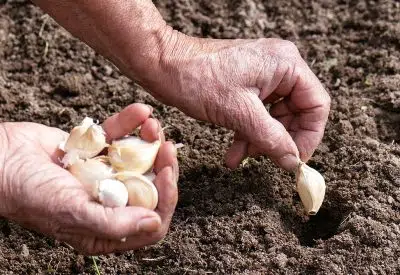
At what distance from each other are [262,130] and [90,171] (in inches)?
24.1

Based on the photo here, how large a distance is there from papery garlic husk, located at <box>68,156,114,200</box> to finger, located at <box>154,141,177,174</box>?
0.52 feet

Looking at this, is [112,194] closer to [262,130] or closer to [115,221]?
[115,221]

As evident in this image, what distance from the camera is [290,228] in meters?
2.62

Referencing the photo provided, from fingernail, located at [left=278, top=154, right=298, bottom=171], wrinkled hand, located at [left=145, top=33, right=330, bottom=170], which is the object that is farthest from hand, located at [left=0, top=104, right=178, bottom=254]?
fingernail, located at [left=278, top=154, right=298, bottom=171]

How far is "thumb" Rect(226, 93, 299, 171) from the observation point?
2.49 m

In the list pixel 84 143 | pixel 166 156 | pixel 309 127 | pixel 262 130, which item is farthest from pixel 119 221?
pixel 309 127

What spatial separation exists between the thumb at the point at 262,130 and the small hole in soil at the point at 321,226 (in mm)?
272

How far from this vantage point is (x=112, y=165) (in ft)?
7.75

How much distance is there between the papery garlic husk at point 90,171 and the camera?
2275 millimetres

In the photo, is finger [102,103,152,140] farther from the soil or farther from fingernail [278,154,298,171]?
fingernail [278,154,298,171]

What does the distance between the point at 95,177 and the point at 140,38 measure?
→ 568 mm

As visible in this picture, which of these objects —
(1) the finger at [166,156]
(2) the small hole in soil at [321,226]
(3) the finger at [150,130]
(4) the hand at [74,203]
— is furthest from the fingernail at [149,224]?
(2) the small hole in soil at [321,226]

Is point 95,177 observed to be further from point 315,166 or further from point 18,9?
point 18,9

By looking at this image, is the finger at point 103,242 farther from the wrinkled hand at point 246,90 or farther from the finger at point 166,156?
the wrinkled hand at point 246,90
